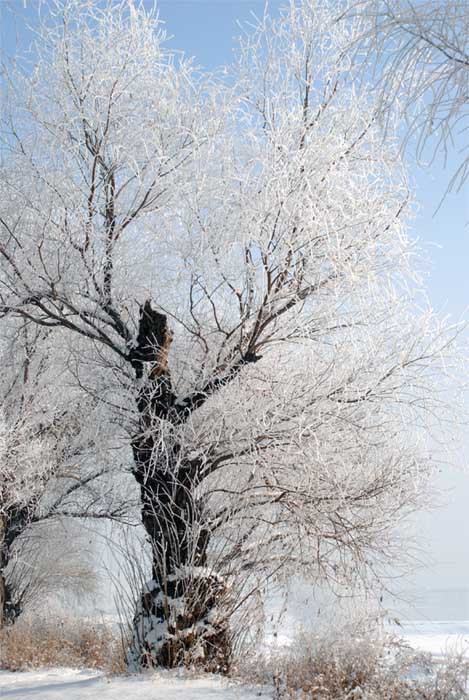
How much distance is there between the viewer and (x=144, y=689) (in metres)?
4.88

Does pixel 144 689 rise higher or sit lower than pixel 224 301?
lower

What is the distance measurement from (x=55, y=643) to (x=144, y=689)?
5.16 meters

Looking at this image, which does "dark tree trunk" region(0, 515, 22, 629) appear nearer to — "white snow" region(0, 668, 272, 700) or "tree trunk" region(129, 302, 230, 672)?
"tree trunk" region(129, 302, 230, 672)

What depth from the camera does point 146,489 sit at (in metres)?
6.68

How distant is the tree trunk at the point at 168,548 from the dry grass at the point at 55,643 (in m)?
1.76

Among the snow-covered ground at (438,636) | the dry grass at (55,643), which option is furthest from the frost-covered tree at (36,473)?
the snow-covered ground at (438,636)

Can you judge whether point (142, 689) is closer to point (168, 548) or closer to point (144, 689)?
point (144, 689)

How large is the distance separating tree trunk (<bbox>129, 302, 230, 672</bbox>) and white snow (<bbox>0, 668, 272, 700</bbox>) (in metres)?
0.30

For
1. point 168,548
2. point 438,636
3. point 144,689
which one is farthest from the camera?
point 438,636

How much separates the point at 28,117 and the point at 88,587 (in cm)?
892

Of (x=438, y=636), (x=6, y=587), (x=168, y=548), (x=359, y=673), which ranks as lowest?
(x=359, y=673)

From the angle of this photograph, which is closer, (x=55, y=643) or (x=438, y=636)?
(x=55, y=643)

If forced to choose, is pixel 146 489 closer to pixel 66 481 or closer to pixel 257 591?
pixel 257 591

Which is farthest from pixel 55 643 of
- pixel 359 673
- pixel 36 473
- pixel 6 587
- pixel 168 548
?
pixel 359 673
